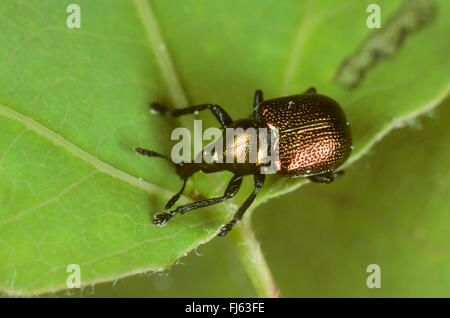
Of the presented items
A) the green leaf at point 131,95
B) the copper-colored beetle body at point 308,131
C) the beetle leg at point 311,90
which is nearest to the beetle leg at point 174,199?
the green leaf at point 131,95

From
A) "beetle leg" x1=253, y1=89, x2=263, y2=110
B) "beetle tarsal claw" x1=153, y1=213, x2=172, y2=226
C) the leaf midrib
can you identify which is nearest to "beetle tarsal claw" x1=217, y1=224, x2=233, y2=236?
"beetle tarsal claw" x1=153, y1=213, x2=172, y2=226

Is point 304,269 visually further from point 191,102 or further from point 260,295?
point 191,102

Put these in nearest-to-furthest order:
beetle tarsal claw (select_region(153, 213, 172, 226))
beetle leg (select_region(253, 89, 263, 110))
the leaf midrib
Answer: the leaf midrib, beetle tarsal claw (select_region(153, 213, 172, 226)), beetle leg (select_region(253, 89, 263, 110))

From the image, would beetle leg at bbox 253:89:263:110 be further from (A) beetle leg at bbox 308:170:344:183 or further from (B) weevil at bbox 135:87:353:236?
(A) beetle leg at bbox 308:170:344:183

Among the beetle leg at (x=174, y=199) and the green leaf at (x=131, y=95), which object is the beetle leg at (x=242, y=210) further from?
the beetle leg at (x=174, y=199)

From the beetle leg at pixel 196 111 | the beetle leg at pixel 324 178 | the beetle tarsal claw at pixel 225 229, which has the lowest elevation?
the beetle tarsal claw at pixel 225 229

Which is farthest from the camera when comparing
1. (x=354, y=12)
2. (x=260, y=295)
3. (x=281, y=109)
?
(x=281, y=109)
